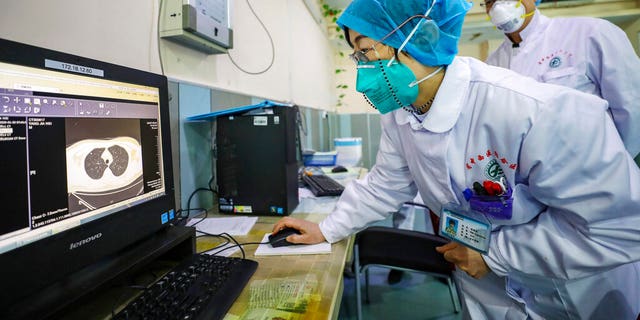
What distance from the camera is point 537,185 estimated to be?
70 centimetres

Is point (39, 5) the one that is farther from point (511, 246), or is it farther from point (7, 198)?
point (511, 246)

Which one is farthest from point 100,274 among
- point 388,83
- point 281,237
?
point 388,83

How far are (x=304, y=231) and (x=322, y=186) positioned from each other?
2.20 ft

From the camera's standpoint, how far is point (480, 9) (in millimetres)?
4086

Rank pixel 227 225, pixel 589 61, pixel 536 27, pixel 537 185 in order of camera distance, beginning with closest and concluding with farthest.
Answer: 1. pixel 537 185
2. pixel 227 225
3. pixel 589 61
4. pixel 536 27

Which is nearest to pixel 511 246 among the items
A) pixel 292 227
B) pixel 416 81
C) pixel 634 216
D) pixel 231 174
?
pixel 634 216

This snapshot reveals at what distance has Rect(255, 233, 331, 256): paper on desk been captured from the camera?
85 centimetres

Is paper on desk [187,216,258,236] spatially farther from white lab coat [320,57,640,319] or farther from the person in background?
the person in background

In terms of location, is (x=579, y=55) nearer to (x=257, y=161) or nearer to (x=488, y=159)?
(x=488, y=159)

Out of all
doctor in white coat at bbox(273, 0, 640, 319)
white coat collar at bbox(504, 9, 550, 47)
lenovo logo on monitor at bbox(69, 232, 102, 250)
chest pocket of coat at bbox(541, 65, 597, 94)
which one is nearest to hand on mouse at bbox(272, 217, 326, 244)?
doctor in white coat at bbox(273, 0, 640, 319)

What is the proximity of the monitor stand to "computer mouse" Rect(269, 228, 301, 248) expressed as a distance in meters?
0.22

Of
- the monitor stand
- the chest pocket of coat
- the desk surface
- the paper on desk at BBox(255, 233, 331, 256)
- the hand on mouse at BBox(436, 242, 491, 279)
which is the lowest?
the hand on mouse at BBox(436, 242, 491, 279)

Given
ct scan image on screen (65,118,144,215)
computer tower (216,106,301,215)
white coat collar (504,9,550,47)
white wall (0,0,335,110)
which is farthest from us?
white coat collar (504,9,550,47)

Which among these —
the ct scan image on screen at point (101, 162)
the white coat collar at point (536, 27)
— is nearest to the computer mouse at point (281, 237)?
the ct scan image on screen at point (101, 162)
